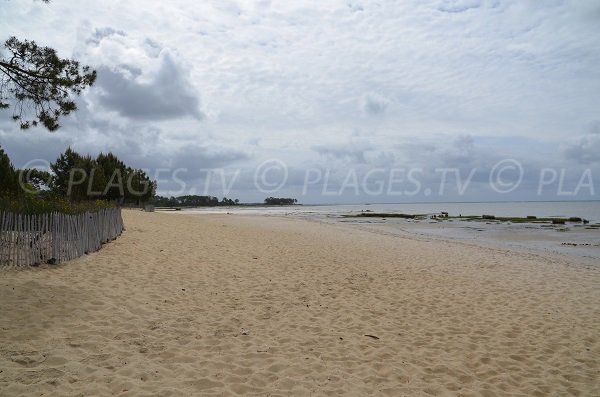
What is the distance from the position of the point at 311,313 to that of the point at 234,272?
4.16 meters

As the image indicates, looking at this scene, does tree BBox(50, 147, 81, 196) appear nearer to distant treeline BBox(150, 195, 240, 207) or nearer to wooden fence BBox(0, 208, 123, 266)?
wooden fence BBox(0, 208, 123, 266)

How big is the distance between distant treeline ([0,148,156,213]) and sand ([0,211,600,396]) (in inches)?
179

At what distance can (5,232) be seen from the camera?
9.71 m

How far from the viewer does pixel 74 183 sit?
1742 inches

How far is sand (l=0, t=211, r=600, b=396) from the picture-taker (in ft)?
16.8

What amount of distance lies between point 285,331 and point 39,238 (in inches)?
265

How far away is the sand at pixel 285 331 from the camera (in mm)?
5117

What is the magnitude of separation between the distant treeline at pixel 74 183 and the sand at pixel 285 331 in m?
4.56

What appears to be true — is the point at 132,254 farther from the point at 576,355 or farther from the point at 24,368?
the point at 576,355

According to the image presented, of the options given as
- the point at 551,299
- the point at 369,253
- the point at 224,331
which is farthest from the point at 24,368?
the point at 369,253

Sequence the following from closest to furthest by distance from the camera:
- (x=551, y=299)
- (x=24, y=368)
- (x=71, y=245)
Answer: (x=24, y=368) < (x=551, y=299) < (x=71, y=245)

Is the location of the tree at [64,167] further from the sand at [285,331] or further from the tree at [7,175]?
the sand at [285,331]

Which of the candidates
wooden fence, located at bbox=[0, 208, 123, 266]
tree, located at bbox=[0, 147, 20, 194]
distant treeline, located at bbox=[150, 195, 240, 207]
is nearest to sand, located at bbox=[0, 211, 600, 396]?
wooden fence, located at bbox=[0, 208, 123, 266]

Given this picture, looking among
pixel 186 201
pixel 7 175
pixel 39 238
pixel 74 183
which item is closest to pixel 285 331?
pixel 39 238
